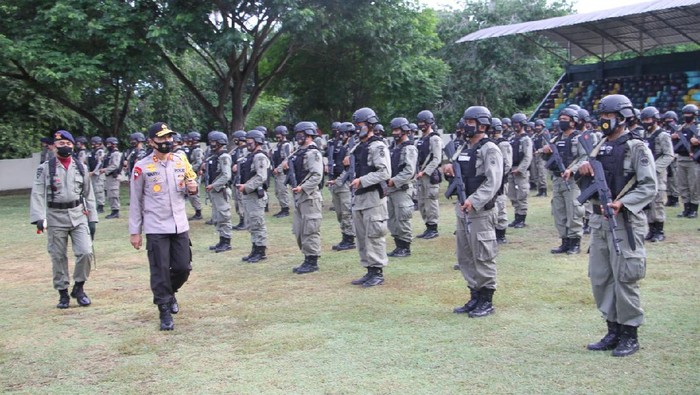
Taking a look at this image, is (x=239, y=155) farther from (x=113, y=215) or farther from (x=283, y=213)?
Result: (x=113, y=215)

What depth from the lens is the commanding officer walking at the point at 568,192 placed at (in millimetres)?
10234

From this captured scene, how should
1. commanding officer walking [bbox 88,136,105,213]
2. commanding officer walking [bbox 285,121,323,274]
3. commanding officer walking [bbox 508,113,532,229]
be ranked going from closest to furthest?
commanding officer walking [bbox 285,121,323,274] → commanding officer walking [bbox 508,113,532,229] → commanding officer walking [bbox 88,136,105,213]

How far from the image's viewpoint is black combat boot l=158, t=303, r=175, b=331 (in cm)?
719

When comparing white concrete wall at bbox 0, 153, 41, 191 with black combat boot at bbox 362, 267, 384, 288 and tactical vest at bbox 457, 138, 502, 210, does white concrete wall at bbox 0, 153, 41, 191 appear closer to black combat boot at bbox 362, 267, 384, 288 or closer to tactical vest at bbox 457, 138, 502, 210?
black combat boot at bbox 362, 267, 384, 288

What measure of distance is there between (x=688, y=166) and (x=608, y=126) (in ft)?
27.2

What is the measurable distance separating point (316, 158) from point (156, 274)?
3236 millimetres

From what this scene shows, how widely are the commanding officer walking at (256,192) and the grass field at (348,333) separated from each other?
33 centimetres

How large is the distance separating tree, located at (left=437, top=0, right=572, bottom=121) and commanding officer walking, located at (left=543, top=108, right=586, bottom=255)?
78.3ft

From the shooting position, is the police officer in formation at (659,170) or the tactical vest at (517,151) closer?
the police officer in formation at (659,170)

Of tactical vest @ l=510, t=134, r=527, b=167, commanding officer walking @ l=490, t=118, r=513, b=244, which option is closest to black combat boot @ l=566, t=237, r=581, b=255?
commanding officer walking @ l=490, t=118, r=513, b=244

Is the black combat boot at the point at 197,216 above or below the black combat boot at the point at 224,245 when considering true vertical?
above

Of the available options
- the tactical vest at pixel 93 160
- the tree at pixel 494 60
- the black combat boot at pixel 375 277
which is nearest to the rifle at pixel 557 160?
the black combat boot at pixel 375 277

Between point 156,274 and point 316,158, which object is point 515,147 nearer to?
point 316,158

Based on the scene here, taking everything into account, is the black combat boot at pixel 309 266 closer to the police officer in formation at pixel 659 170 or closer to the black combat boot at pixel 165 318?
the black combat boot at pixel 165 318
